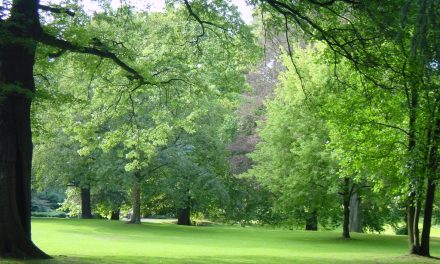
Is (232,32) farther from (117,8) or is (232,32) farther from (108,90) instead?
(108,90)

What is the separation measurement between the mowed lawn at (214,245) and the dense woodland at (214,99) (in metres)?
1.95

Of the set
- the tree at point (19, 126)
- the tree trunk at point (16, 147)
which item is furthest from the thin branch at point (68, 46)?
A: the tree trunk at point (16, 147)

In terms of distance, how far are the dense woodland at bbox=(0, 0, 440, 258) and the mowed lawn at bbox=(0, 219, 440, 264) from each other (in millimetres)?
1953

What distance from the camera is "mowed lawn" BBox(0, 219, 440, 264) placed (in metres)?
17.7

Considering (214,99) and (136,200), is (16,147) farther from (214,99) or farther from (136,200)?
(136,200)

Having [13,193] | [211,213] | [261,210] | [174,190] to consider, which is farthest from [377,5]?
[211,213]

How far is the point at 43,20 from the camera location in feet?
48.5

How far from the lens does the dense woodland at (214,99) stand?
41.0 ft

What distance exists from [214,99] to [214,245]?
20.9 feet

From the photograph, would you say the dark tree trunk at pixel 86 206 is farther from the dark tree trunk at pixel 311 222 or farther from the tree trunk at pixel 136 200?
the dark tree trunk at pixel 311 222

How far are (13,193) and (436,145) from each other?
36.1 feet

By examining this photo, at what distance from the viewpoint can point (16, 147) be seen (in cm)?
1321

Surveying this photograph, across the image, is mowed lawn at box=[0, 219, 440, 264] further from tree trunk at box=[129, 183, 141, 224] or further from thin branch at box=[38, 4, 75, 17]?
thin branch at box=[38, 4, 75, 17]

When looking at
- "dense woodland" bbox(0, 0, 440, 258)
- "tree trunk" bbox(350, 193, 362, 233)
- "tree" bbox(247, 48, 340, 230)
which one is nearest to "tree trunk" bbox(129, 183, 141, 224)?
"dense woodland" bbox(0, 0, 440, 258)
